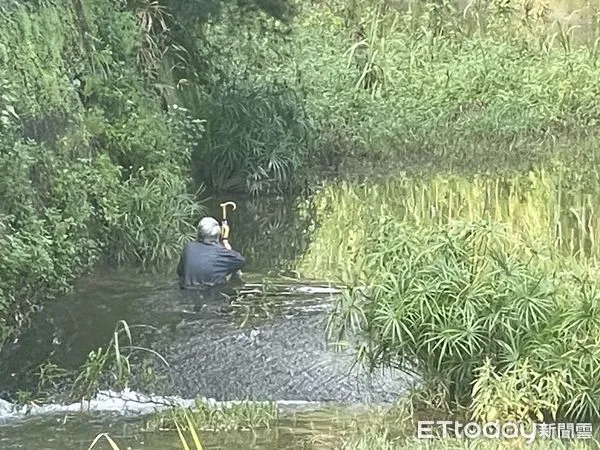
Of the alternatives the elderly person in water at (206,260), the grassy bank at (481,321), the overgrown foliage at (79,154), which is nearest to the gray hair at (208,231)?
the elderly person in water at (206,260)

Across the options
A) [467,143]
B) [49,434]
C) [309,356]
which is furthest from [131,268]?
[467,143]

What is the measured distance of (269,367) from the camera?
791cm

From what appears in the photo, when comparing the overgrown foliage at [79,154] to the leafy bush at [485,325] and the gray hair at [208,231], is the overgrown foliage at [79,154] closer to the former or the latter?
the gray hair at [208,231]

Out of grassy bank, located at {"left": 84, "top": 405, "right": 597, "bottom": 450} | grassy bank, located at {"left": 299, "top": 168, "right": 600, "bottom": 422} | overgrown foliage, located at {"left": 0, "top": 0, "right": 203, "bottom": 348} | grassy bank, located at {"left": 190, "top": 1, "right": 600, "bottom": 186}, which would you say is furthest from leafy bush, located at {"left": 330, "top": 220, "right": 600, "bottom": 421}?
grassy bank, located at {"left": 190, "top": 1, "right": 600, "bottom": 186}

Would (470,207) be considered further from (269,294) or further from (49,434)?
(49,434)

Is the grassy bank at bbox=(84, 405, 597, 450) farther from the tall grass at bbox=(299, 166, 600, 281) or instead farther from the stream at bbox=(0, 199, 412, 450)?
the tall grass at bbox=(299, 166, 600, 281)

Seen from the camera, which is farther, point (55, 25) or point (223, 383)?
point (55, 25)

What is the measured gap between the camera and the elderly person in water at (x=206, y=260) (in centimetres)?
976

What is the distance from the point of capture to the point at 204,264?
9805mm

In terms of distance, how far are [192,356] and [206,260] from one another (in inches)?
68.7

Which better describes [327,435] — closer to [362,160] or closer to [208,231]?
[208,231]

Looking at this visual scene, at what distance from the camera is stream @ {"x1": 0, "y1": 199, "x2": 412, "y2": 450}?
684cm

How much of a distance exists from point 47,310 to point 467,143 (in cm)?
994

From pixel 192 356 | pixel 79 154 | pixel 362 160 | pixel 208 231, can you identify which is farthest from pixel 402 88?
pixel 192 356
